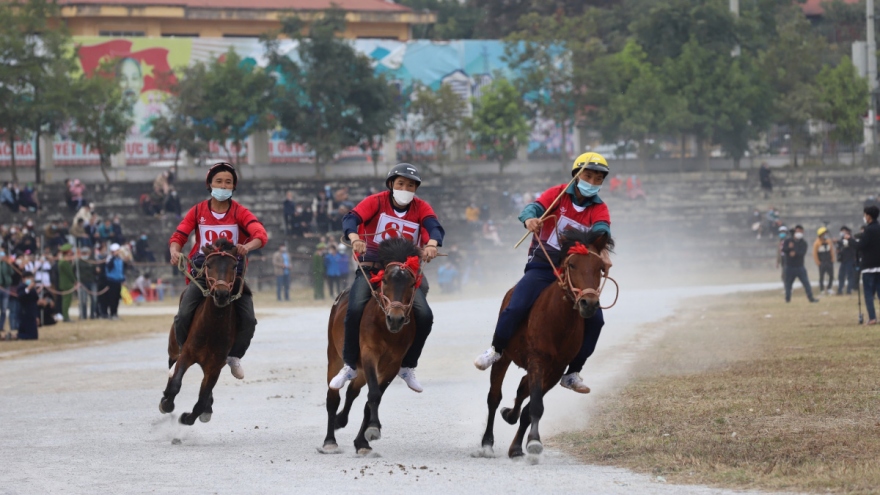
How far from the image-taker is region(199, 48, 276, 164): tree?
55750 mm

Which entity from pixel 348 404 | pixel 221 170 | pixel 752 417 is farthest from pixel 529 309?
pixel 221 170

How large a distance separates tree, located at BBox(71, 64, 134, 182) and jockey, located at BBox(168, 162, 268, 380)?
41188 millimetres

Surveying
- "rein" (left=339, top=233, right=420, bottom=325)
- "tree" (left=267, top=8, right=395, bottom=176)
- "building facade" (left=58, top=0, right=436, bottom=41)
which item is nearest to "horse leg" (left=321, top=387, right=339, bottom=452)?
"rein" (left=339, top=233, right=420, bottom=325)

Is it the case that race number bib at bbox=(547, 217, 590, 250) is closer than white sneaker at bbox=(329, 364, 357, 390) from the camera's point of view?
Yes

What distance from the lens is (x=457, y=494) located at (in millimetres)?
8977

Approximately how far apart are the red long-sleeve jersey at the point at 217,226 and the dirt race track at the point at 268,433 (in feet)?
5.92

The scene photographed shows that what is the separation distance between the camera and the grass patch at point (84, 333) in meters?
25.0

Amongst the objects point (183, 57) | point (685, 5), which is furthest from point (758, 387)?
point (685, 5)

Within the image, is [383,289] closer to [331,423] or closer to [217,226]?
[331,423]

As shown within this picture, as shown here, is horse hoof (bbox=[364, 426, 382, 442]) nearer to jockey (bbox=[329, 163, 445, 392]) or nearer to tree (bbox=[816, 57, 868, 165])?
jockey (bbox=[329, 163, 445, 392])

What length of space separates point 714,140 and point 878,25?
3109 cm

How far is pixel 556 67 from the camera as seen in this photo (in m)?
63.2

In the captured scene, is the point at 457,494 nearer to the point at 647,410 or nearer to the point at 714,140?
the point at 647,410

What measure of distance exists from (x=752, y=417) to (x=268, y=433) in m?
4.53
